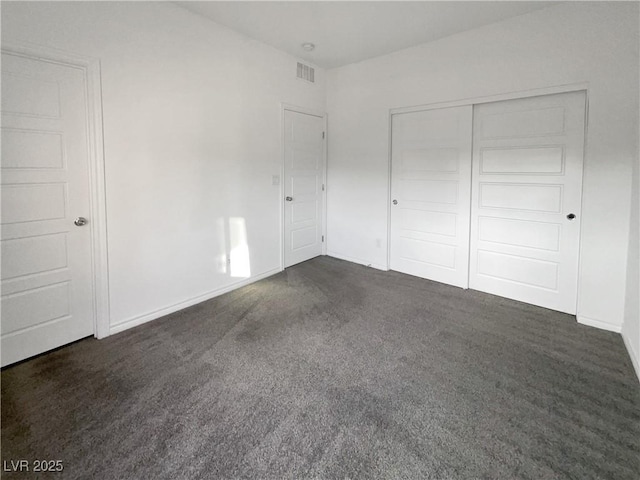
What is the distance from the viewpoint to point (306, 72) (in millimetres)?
4637

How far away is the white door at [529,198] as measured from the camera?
10.5 feet

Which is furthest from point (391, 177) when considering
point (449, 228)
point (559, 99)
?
point (559, 99)

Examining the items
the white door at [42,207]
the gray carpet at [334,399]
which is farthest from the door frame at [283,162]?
the white door at [42,207]

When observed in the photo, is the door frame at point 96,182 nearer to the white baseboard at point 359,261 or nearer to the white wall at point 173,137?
the white wall at point 173,137

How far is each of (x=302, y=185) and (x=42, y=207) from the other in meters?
2.93

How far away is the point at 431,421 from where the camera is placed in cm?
192

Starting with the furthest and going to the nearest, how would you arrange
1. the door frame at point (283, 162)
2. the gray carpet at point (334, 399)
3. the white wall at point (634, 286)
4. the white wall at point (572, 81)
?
the door frame at point (283, 162), the white wall at point (572, 81), the white wall at point (634, 286), the gray carpet at point (334, 399)

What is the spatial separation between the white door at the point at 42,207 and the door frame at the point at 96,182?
4 centimetres

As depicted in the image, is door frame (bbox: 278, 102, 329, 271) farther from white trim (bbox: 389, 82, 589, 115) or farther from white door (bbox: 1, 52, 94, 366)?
white door (bbox: 1, 52, 94, 366)

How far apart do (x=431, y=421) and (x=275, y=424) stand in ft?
2.75

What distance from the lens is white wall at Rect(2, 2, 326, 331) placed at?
269 cm

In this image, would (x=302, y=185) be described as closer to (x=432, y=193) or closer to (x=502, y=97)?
(x=432, y=193)

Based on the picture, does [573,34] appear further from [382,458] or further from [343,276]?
[382,458]

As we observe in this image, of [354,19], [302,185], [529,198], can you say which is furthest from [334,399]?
[354,19]
